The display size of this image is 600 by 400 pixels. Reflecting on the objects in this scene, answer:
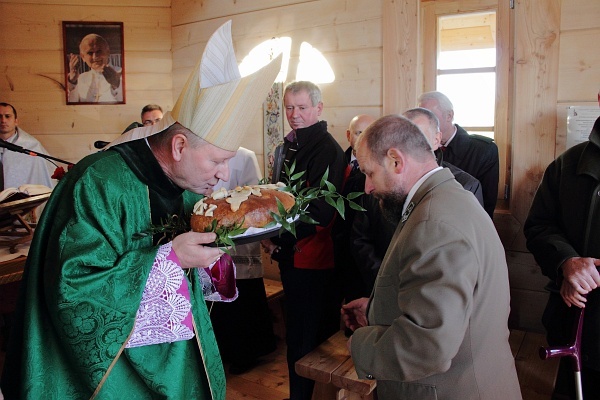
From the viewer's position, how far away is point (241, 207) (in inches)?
67.7

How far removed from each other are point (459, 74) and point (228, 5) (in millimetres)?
2112

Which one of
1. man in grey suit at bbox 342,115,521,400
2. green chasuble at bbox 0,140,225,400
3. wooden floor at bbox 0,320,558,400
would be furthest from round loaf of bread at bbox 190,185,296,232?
wooden floor at bbox 0,320,558,400

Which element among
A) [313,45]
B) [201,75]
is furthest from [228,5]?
[201,75]

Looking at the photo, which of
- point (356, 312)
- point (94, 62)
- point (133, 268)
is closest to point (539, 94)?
point (356, 312)

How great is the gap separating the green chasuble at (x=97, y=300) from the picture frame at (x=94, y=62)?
3.71m

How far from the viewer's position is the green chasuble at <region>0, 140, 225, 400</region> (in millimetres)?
1381

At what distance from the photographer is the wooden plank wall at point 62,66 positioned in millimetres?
4965

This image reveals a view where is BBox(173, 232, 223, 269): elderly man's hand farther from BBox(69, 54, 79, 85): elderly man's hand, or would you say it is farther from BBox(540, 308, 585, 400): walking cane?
BBox(69, 54, 79, 85): elderly man's hand

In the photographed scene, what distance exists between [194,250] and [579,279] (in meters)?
1.52

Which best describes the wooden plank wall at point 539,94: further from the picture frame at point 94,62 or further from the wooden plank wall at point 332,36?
the picture frame at point 94,62

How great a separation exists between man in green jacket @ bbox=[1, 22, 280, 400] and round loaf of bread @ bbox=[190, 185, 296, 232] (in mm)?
82

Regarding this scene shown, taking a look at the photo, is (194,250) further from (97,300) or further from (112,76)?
(112,76)

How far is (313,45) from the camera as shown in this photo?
4.19 meters

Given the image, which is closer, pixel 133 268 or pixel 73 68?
pixel 133 268
